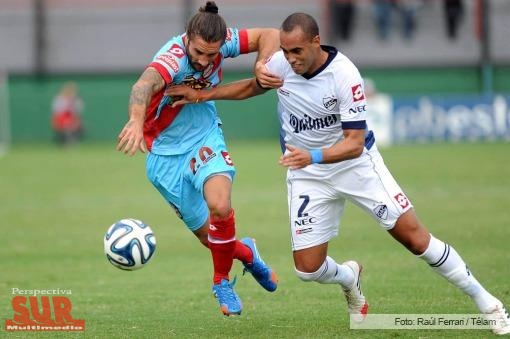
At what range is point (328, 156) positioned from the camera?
7.37 metres

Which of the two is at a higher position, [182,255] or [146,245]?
[146,245]

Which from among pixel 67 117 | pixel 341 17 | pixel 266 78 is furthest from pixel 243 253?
pixel 341 17

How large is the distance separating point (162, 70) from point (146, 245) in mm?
1487

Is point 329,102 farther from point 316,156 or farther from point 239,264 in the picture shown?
point 239,264

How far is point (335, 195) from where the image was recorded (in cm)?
802

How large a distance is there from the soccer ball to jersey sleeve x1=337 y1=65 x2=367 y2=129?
189cm

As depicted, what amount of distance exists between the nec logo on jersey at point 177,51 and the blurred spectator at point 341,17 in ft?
88.3

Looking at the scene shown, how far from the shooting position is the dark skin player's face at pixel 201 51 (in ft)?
26.6

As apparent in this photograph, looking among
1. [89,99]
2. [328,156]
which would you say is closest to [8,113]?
[89,99]

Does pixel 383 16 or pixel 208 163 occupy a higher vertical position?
pixel 208 163

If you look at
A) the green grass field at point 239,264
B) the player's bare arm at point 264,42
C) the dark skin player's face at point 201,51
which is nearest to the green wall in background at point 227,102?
the green grass field at point 239,264

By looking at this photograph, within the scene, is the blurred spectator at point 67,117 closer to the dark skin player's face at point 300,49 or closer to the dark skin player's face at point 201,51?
the dark skin player's face at point 201,51

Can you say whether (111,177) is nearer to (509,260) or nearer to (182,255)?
(182,255)

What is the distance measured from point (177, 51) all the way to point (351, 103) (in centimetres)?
172
